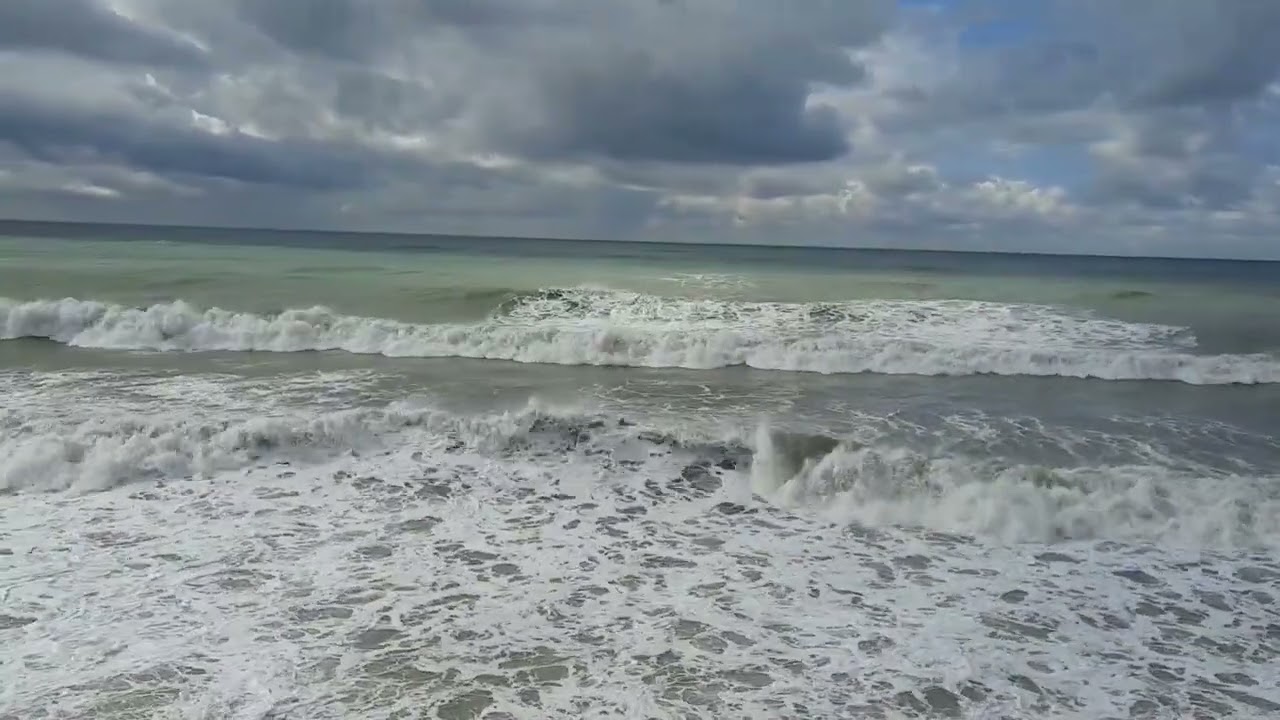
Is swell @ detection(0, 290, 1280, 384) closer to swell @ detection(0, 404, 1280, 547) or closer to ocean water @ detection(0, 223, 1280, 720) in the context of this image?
ocean water @ detection(0, 223, 1280, 720)

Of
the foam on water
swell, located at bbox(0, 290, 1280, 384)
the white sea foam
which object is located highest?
swell, located at bbox(0, 290, 1280, 384)

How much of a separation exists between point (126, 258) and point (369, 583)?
138 ft

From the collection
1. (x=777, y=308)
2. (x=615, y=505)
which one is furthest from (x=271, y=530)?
(x=777, y=308)

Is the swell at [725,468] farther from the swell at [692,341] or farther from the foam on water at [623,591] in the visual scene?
the swell at [692,341]

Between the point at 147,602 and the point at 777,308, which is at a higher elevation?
the point at 777,308

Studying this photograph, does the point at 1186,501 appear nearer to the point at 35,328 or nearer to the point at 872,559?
the point at 872,559

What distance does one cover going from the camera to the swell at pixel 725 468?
7754 mm

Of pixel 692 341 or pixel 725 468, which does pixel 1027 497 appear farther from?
pixel 692 341

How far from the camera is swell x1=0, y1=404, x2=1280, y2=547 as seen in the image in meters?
7.75

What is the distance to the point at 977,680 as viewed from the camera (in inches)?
197

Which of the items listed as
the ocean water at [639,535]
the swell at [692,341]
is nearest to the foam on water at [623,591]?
the ocean water at [639,535]

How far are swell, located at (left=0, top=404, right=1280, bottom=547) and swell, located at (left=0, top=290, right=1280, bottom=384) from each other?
6.18 metres

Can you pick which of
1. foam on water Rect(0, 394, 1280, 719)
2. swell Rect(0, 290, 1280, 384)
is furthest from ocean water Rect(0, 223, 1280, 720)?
swell Rect(0, 290, 1280, 384)

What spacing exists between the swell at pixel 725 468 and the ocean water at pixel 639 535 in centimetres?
5
